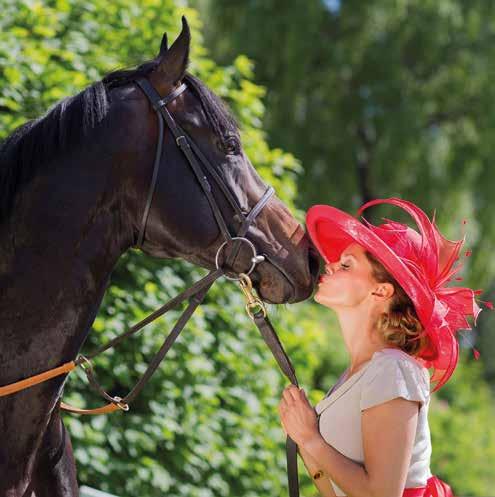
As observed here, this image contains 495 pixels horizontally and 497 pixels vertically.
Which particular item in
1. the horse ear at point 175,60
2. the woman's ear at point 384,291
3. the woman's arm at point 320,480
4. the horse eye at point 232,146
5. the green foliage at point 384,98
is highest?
the horse ear at point 175,60

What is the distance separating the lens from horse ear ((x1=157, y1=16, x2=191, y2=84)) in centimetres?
206

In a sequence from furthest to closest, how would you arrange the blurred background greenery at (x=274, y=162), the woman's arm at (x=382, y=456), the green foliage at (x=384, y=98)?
1. the green foliage at (x=384, y=98)
2. the blurred background greenery at (x=274, y=162)
3. the woman's arm at (x=382, y=456)

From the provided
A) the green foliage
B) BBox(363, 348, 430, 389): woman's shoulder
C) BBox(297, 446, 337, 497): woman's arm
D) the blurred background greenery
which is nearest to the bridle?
BBox(297, 446, 337, 497): woman's arm

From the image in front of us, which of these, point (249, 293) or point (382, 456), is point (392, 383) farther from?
point (249, 293)

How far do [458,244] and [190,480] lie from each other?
2155 mm

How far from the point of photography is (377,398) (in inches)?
70.8

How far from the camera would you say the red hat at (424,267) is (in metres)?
1.92

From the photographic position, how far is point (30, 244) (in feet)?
6.45

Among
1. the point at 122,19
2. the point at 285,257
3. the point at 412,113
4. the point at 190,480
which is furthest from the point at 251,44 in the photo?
the point at 285,257

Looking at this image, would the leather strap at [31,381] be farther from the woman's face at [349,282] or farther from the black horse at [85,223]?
the woman's face at [349,282]

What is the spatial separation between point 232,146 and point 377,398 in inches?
30.0

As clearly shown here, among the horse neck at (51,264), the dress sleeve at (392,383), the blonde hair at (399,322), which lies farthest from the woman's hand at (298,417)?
the horse neck at (51,264)

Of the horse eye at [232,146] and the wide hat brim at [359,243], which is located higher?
the horse eye at [232,146]

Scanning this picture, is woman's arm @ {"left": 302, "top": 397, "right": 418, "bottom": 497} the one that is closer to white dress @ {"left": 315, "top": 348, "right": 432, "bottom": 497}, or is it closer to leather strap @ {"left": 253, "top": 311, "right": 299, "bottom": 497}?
white dress @ {"left": 315, "top": 348, "right": 432, "bottom": 497}
